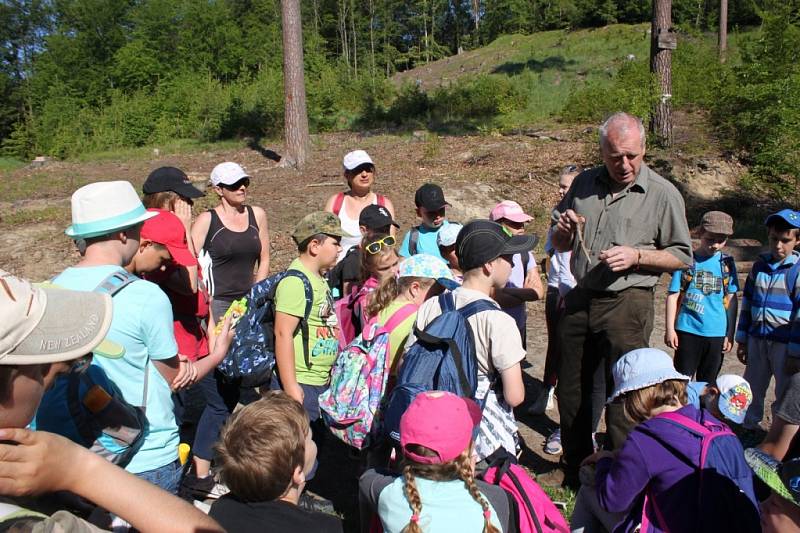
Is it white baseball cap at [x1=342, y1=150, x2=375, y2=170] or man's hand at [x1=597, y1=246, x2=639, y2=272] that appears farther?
white baseball cap at [x1=342, y1=150, x2=375, y2=170]

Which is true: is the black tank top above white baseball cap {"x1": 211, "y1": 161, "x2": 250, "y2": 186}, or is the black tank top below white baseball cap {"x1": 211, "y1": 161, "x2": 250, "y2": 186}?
below

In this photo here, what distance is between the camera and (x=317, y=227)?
3.61 meters

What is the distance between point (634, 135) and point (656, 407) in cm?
161

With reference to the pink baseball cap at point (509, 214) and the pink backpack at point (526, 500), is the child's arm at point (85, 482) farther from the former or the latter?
the pink baseball cap at point (509, 214)

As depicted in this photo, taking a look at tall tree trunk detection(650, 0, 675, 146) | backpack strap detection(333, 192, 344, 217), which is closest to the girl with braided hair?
backpack strap detection(333, 192, 344, 217)

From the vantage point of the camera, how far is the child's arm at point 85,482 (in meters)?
1.28

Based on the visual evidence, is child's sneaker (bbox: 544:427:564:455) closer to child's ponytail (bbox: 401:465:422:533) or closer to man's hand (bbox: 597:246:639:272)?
man's hand (bbox: 597:246:639:272)

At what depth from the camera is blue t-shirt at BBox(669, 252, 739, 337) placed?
484 centimetres

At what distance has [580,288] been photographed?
3.78 m

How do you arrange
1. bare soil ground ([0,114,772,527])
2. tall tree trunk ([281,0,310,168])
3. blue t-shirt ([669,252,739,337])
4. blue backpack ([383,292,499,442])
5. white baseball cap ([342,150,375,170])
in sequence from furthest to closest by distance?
tall tree trunk ([281,0,310,168]), bare soil ground ([0,114,772,527]), white baseball cap ([342,150,375,170]), blue t-shirt ([669,252,739,337]), blue backpack ([383,292,499,442])

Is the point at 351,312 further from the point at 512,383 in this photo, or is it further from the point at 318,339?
the point at 512,383

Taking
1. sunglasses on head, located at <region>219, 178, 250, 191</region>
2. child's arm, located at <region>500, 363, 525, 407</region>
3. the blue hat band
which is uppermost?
sunglasses on head, located at <region>219, 178, 250, 191</region>

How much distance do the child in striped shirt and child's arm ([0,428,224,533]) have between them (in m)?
4.32

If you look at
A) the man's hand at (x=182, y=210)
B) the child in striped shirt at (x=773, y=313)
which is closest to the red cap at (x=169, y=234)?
the man's hand at (x=182, y=210)
